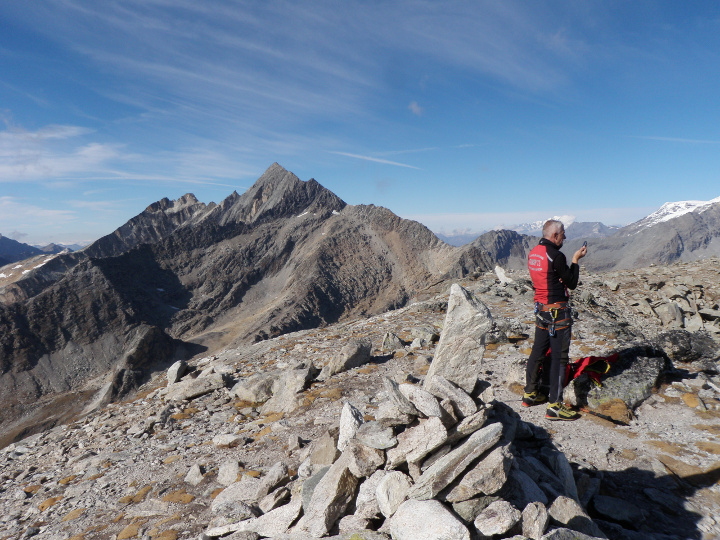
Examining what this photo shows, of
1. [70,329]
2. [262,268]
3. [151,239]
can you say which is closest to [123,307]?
[70,329]

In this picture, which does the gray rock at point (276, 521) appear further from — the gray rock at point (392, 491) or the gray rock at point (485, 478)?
the gray rock at point (485, 478)

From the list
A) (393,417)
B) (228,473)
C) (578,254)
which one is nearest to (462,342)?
(393,417)

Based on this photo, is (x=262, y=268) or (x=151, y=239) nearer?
(x=262, y=268)

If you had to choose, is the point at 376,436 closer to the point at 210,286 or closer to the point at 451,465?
the point at 451,465

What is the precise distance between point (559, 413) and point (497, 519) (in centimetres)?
416

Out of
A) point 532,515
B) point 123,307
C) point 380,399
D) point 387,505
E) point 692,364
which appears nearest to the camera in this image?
point 532,515

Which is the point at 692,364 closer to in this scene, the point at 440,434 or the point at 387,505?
the point at 440,434

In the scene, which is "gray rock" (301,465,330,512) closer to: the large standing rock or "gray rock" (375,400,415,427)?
"gray rock" (375,400,415,427)

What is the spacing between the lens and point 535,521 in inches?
139

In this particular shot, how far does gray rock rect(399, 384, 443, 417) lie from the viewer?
14.8ft

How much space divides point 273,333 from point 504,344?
92245 millimetres

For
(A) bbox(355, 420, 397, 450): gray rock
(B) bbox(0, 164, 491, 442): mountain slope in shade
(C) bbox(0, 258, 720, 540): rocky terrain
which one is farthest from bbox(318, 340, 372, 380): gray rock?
(B) bbox(0, 164, 491, 442): mountain slope in shade

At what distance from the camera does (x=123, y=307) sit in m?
111

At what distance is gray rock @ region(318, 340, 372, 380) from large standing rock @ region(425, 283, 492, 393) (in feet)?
16.3
